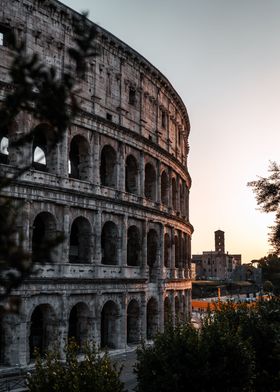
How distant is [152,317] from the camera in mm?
30016

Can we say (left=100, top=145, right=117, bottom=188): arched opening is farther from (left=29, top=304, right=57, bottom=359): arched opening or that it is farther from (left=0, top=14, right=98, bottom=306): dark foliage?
(left=0, top=14, right=98, bottom=306): dark foliage

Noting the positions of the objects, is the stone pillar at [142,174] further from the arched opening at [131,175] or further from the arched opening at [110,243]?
the arched opening at [110,243]

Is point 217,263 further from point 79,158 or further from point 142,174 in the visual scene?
point 79,158

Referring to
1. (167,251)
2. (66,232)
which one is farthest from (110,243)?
(167,251)

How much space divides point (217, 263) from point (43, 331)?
364 feet

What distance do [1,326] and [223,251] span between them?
119 m

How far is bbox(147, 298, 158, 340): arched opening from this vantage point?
1176 inches

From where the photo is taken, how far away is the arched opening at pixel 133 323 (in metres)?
27.9

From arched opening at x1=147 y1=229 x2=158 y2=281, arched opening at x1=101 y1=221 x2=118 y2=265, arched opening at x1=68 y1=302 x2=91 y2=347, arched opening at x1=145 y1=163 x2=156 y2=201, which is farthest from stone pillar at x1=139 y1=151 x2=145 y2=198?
arched opening at x1=68 y1=302 x2=91 y2=347

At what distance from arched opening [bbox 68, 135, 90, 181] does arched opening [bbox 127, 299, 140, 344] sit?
7.58 m

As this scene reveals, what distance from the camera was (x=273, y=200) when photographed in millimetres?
22672

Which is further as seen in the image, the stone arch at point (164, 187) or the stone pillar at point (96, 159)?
the stone arch at point (164, 187)

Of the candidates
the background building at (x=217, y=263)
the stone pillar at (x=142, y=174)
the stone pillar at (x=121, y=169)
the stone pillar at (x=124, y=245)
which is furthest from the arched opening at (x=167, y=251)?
the background building at (x=217, y=263)

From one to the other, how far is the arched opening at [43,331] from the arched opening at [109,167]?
728 cm
